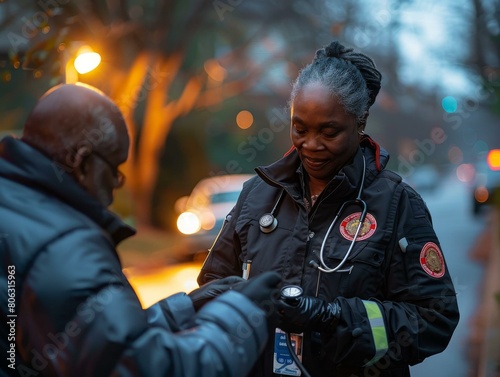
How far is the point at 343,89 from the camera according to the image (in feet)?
9.32

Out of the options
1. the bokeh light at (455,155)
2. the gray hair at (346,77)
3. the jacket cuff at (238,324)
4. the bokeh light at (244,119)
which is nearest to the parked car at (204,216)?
the gray hair at (346,77)

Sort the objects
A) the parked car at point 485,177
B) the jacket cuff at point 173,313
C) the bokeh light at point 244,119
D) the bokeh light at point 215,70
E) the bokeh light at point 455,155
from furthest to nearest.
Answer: the bokeh light at point 455,155 < the bokeh light at point 244,119 < the bokeh light at point 215,70 < the parked car at point 485,177 < the jacket cuff at point 173,313

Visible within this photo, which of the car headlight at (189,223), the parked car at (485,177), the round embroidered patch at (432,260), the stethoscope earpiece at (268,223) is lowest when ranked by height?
the round embroidered patch at (432,260)

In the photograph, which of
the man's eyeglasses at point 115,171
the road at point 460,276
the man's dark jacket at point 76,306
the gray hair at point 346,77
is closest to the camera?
the man's dark jacket at point 76,306

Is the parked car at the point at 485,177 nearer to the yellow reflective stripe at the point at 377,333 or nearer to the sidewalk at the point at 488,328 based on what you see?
the sidewalk at the point at 488,328

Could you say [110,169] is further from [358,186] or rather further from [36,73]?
[36,73]

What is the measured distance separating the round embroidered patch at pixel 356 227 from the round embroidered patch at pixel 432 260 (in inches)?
8.1

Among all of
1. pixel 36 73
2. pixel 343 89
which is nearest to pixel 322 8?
pixel 36 73

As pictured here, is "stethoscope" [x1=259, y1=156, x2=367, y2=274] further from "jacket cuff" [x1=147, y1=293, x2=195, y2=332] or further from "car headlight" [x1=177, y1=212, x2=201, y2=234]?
"car headlight" [x1=177, y1=212, x2=201, y2=234]

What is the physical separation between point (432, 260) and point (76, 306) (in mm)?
1433

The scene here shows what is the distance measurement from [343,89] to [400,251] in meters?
0.65

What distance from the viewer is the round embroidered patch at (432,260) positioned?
2721 mm

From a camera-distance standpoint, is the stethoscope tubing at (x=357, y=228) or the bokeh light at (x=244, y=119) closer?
the stethoscope tubing at (x=357, y=228)

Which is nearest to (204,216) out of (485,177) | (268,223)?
(485,177)
